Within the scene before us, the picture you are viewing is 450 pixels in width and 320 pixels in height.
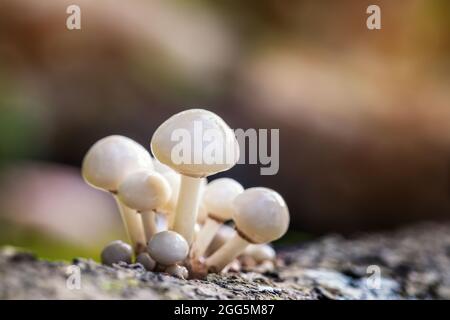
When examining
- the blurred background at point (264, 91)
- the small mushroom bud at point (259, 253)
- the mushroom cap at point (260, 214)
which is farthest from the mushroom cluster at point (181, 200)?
the blurred background at point (264, 91)

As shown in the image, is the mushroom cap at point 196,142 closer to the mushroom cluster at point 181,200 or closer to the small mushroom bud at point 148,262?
the mushroom cluster at point 181,200

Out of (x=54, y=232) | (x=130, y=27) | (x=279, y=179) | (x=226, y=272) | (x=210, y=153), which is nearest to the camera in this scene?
(x=210, y=153)

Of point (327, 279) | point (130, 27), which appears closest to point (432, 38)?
point (130, 27)

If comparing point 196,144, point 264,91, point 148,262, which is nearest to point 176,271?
point 148,262

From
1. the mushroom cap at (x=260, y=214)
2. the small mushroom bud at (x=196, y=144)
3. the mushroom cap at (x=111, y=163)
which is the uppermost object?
the small mushroom bud at (x=196, y=144)

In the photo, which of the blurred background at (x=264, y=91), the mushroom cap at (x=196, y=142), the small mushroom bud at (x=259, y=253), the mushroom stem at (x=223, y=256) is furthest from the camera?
the blurred background at (x=264, y=91)
